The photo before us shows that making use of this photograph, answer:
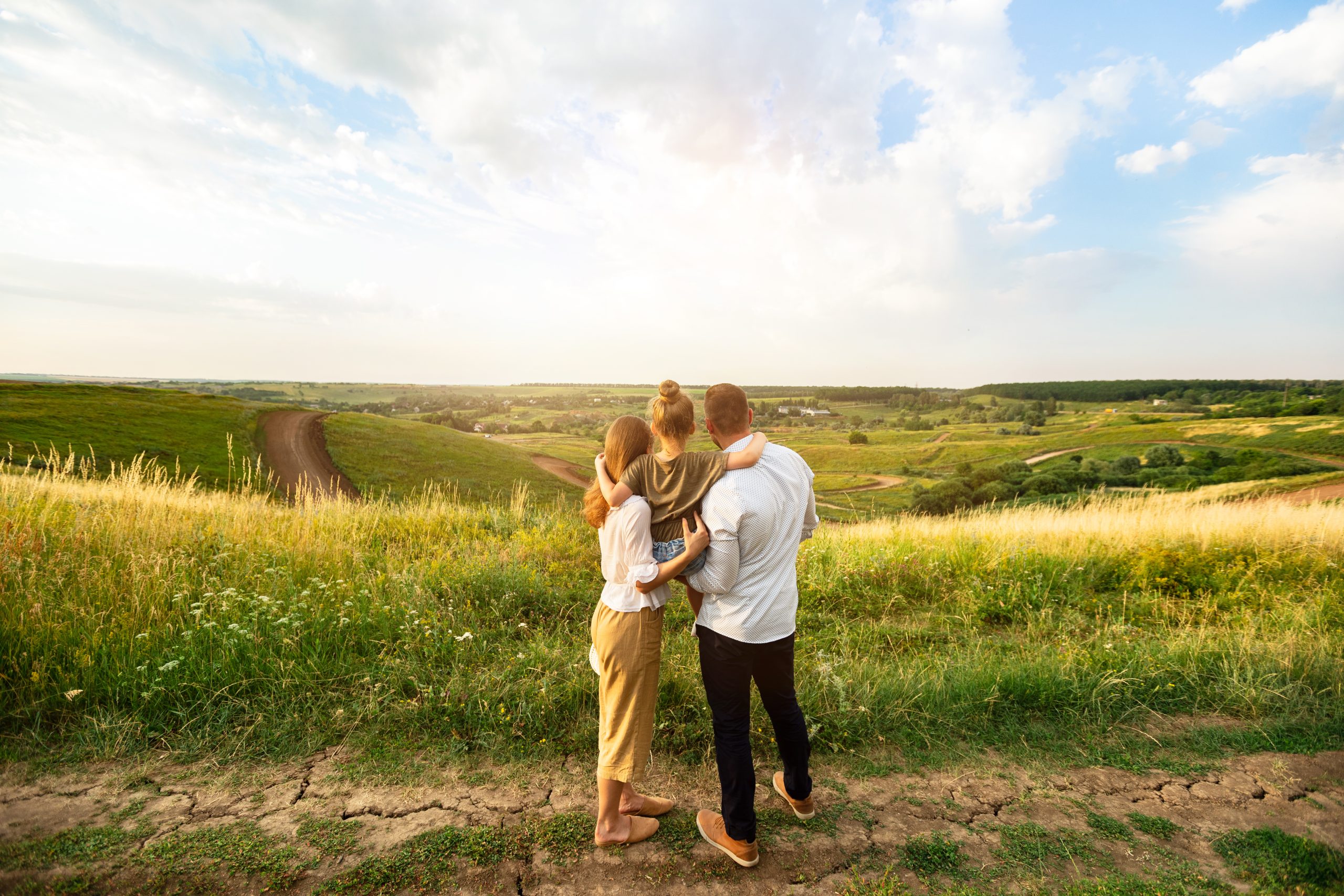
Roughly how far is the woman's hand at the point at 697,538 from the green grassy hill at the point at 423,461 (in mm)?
29785

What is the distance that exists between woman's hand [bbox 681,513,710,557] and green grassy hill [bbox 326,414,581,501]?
2979 cm

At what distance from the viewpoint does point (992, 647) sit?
549 centimetres

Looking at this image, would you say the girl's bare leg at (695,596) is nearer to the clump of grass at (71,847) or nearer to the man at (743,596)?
the man at (743,596)

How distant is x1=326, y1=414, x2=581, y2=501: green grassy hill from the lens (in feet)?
112

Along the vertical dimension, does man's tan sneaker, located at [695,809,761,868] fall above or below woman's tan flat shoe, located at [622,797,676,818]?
above

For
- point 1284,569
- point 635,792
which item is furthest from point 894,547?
point 635,792

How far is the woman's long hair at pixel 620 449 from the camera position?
272 cm

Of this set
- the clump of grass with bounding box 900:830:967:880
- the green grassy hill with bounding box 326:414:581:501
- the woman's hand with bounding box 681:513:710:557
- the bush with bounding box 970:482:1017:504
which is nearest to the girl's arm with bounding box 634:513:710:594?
the woman's hand with bounding box 681:513:710:557

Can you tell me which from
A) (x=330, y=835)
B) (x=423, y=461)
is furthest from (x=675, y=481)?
(x=423, y=461)

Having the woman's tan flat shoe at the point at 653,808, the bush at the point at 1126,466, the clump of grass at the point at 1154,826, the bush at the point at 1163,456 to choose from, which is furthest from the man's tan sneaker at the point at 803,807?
the bush at the point at 1163,456

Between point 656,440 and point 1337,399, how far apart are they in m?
99.5

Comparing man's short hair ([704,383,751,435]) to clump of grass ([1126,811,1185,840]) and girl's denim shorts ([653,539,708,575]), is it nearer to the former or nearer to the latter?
girl's denim shorts ([653,539,708,575])

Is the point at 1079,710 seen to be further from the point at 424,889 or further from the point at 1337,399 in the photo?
the point at 1337,399

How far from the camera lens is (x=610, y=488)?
2703mm
